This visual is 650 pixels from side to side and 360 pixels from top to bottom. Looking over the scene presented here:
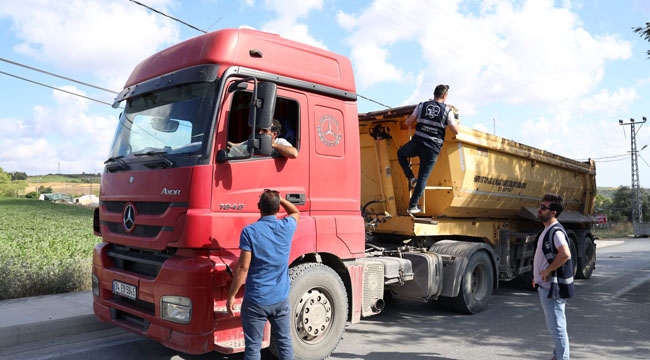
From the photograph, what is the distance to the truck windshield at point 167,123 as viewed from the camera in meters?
4.19

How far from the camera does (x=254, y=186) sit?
4.37 m

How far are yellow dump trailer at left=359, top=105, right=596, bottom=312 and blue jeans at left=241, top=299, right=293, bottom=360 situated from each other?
3.66m

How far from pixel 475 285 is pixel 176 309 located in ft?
16.8

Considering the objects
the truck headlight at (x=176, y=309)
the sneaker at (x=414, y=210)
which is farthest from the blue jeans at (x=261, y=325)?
the sneaker at (x=414, y=210)

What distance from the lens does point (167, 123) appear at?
4.53m

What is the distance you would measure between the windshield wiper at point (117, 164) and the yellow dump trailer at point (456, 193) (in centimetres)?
377

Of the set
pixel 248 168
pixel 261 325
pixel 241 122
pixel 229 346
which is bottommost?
pixel 229 346

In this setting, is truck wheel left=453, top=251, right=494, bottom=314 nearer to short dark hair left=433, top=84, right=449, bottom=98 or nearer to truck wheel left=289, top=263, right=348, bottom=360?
short dark hair left=433, top=84, right=449, bottom=98

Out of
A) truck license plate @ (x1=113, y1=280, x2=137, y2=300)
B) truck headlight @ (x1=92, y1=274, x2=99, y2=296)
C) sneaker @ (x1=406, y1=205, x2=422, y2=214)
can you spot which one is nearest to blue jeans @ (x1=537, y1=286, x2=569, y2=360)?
sneaker @ (x1=406, y1=205, x2=422, y2=214)

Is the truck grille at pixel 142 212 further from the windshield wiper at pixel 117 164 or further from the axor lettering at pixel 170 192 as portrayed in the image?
the windshield wiper at pixel 117 164

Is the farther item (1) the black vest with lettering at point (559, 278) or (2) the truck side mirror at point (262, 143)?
(1) the black vest with lettering at point (559, 278)

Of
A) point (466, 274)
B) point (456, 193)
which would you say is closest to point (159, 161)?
point (456, 193)

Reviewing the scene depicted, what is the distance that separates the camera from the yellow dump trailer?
Result: 716 centimetres

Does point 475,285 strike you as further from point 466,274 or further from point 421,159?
point 421,159
